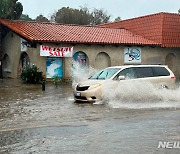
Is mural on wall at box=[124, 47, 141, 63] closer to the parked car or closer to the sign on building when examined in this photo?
the sign on building

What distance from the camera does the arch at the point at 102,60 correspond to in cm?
3019

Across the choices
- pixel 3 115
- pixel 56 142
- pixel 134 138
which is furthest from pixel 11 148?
pixel 3 115

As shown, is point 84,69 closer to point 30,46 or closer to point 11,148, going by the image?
point 30,46

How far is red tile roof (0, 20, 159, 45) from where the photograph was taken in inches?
1077

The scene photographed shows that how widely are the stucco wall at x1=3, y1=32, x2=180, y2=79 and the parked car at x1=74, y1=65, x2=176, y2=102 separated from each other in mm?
11552

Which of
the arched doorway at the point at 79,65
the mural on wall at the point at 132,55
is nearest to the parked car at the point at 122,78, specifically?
the arched doorway at the point at 79,65

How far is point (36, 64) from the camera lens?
27.2m

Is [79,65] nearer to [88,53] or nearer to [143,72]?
[88,53]

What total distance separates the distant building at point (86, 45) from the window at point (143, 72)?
11404 millimetres

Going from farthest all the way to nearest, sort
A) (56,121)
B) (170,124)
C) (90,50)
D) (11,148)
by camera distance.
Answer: (90,50) → (56,121) → (170,124) → (11,148)

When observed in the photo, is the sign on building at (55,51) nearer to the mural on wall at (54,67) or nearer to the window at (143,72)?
the mural on wall at (54,67)

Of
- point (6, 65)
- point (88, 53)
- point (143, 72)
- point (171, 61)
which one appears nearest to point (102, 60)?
point (88, 53)

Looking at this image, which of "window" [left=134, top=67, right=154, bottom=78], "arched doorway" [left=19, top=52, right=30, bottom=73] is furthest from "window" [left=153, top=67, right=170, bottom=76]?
"arched doorway" [left=19, top=52, right=30, bottom=73]

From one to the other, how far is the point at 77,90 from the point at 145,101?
2.88 m
